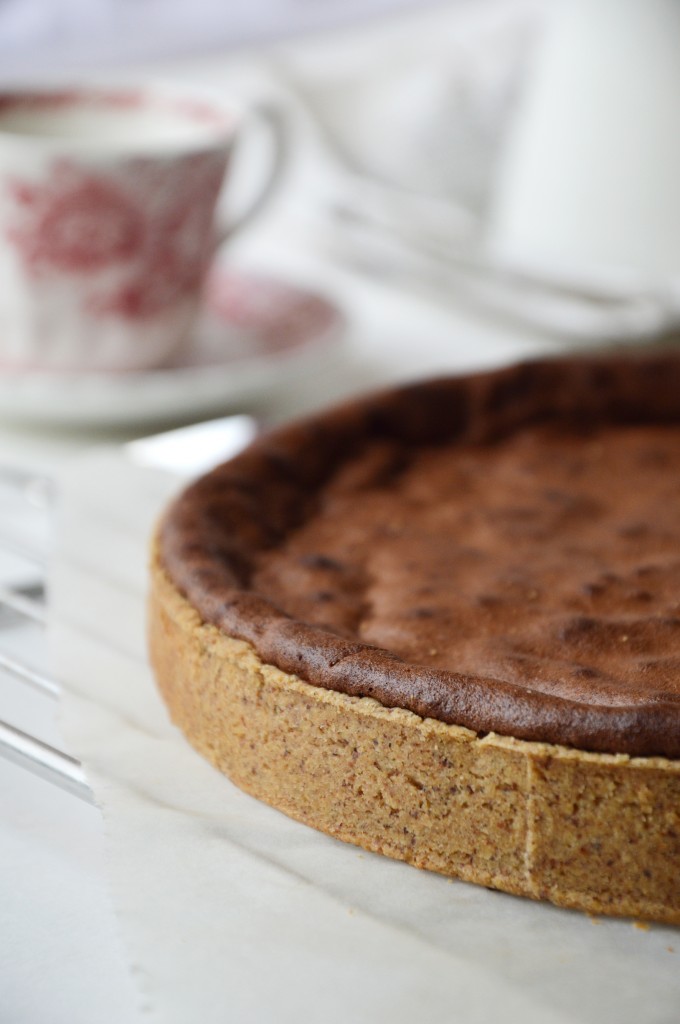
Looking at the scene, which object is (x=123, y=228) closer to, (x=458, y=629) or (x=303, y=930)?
(x=458, y=629)

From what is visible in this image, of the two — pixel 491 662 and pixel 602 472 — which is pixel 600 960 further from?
pixel 602 472

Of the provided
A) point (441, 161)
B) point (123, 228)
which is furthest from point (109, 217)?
point (441, 161)

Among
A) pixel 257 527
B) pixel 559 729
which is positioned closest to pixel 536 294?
pixel 257 527

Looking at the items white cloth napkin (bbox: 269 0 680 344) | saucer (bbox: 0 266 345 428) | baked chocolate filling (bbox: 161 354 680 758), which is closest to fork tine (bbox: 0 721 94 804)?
baked chocolate filling (bbox: 161 354 680 758)

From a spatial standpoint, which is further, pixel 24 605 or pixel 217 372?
pixel 217 372

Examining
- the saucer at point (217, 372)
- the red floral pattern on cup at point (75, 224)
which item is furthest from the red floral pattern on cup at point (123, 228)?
the saucer at point (217, 372)

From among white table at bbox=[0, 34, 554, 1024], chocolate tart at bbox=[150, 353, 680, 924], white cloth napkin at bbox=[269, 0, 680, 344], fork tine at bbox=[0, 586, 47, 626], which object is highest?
white cloth napkin at bbox=[269, 0, 680, 344]

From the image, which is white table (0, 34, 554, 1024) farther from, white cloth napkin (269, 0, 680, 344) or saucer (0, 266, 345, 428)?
white cloth napkin (269, 0, 680, 344)
